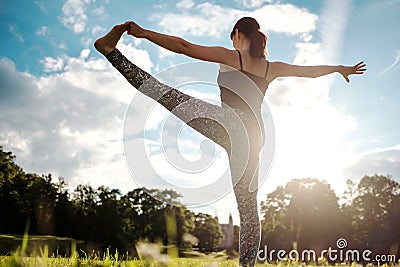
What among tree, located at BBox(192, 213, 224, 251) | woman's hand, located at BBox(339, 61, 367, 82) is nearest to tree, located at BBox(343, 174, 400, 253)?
tree, located at BBox(192, 213, 224, 251)

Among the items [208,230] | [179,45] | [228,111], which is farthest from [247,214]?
[208,230]

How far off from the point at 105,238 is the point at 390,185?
33.7 m

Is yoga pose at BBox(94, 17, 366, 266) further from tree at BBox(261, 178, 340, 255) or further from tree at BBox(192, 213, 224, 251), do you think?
tree at BBox(192, 213, 224, 251)

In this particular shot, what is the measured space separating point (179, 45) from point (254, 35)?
0.96 meters

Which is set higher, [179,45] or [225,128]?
[179,45]

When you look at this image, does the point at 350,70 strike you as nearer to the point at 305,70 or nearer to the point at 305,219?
the point at 305,70

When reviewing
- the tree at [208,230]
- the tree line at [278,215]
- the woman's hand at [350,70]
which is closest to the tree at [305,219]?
the tree line at [278,215]

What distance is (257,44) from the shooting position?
13.7ft

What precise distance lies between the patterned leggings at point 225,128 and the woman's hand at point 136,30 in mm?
361

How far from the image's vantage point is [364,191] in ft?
160

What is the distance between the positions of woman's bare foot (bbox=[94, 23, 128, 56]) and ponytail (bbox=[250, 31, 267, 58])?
4.20ft

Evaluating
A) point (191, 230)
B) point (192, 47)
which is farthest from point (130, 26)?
point (191, 230)

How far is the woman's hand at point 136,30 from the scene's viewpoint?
3660mm

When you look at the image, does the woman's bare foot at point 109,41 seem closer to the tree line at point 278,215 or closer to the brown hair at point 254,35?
the brown hair at point 254,35
